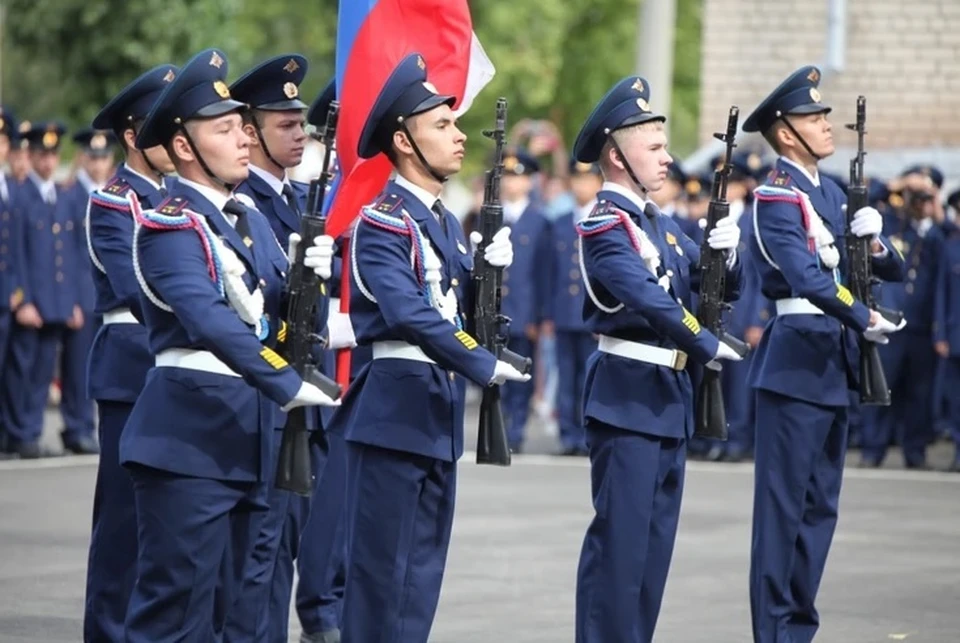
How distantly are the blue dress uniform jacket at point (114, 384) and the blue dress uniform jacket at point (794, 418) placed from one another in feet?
8.47

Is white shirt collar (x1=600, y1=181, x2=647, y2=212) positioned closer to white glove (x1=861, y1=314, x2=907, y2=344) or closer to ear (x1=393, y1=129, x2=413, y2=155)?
ear (x1=393, y1=129, x2=413, y2=155)

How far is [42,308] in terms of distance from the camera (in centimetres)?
1678

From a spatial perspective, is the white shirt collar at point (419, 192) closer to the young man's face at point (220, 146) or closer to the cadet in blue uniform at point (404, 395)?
the cadet in blue uniform at point (404, 395)

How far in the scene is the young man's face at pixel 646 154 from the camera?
8.58 m

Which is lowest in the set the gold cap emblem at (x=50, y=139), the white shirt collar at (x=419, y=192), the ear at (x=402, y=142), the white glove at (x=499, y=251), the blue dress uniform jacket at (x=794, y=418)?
the blue dress uniform jacket at (x=794, y=418)

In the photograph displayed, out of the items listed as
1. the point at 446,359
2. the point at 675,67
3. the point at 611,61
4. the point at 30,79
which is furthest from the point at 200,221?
the point at 675,67

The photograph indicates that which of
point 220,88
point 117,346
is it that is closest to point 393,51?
point 117,346

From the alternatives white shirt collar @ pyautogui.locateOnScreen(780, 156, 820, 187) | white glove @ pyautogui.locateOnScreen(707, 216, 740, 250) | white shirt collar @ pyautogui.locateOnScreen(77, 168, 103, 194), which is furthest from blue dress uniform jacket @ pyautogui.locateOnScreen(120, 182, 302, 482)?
white shirt collar @ pyautogui.locateOnScreen(77, 168, 103, 194)

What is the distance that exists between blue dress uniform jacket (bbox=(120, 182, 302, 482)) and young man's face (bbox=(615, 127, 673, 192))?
1.82m

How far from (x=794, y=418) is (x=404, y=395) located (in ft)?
6.73

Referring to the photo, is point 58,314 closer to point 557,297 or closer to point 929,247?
point 557,297

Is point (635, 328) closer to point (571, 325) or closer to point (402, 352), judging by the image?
point (402, 352)

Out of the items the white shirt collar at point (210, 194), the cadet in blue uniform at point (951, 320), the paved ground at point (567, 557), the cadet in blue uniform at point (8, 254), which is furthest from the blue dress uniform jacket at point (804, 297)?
the cadet in blue uniform at point (8, 254)

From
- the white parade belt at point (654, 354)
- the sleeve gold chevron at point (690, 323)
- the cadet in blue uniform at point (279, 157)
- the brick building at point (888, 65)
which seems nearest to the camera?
the sleeve gold chevron at point (690, 323)
